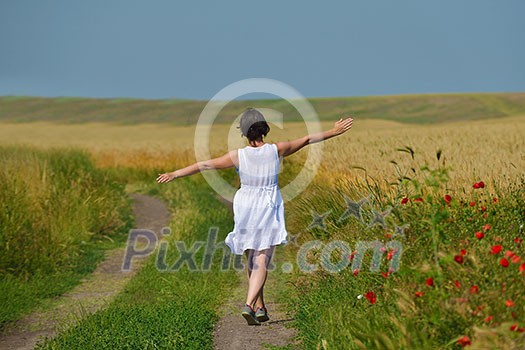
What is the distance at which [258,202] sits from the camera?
8.85 metres

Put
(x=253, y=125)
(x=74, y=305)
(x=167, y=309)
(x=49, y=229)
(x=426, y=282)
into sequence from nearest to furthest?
(x=426, y=282)
(x=253, y=125)
(x=167, y=309)
(x=74, y=305)
(x=49, y=229)

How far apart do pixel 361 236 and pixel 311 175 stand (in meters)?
7.59

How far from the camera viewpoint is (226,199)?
25578 mm

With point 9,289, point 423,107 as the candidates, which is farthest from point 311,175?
point 423,107

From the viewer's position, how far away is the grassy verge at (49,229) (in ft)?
41.5

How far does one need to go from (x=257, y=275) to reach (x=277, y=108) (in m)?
90.1

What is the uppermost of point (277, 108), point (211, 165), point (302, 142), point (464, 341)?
point (302, 142)

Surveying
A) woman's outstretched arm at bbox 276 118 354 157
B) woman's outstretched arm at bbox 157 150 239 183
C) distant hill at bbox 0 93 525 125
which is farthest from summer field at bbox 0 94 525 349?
distant hill at bbox 0 93 525 125

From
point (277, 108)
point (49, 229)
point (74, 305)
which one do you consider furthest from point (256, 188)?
point (277, 108)

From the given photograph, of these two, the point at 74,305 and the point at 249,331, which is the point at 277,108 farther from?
the point at 249,331

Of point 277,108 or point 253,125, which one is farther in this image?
→ point 277,108

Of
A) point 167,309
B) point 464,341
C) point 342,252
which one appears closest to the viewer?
point 464,341

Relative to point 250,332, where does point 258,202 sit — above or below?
above

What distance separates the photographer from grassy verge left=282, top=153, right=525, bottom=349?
223 inches
